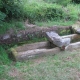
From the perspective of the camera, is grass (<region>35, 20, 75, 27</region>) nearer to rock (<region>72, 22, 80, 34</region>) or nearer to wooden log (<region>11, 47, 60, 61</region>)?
rock (<region>72, 22, 80, 34</region>)

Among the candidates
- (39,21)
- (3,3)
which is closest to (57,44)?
(39,21)

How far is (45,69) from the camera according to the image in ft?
13.9

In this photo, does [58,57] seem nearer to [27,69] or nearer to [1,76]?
[27,69]

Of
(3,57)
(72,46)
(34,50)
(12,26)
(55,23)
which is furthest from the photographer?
(55,23)

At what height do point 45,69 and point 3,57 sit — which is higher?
point 3,57

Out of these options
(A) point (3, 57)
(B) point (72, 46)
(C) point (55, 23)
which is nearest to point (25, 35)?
(A) point (3, 57)

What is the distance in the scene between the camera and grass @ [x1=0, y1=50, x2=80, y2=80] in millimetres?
3968

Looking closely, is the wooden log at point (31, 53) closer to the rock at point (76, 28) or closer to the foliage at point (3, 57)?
the foliage at point (3, 57)

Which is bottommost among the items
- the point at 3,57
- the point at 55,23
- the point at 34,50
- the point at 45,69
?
the point at 45,69

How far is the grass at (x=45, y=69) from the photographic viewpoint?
3968mm

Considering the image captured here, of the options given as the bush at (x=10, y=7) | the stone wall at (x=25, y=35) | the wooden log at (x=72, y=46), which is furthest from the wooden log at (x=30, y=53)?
the bush at (x=10, y=7)

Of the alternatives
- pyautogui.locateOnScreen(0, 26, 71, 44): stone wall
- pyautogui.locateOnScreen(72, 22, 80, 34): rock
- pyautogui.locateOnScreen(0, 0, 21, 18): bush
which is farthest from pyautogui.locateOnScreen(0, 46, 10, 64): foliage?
pyautogui.locateOnScreen(72, 22, 80, 34): rock

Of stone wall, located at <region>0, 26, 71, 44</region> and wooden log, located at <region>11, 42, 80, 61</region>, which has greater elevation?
stone wall, located at <region>0, 26, 71, 44</region>

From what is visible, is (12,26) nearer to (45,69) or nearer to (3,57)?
(3,57)
